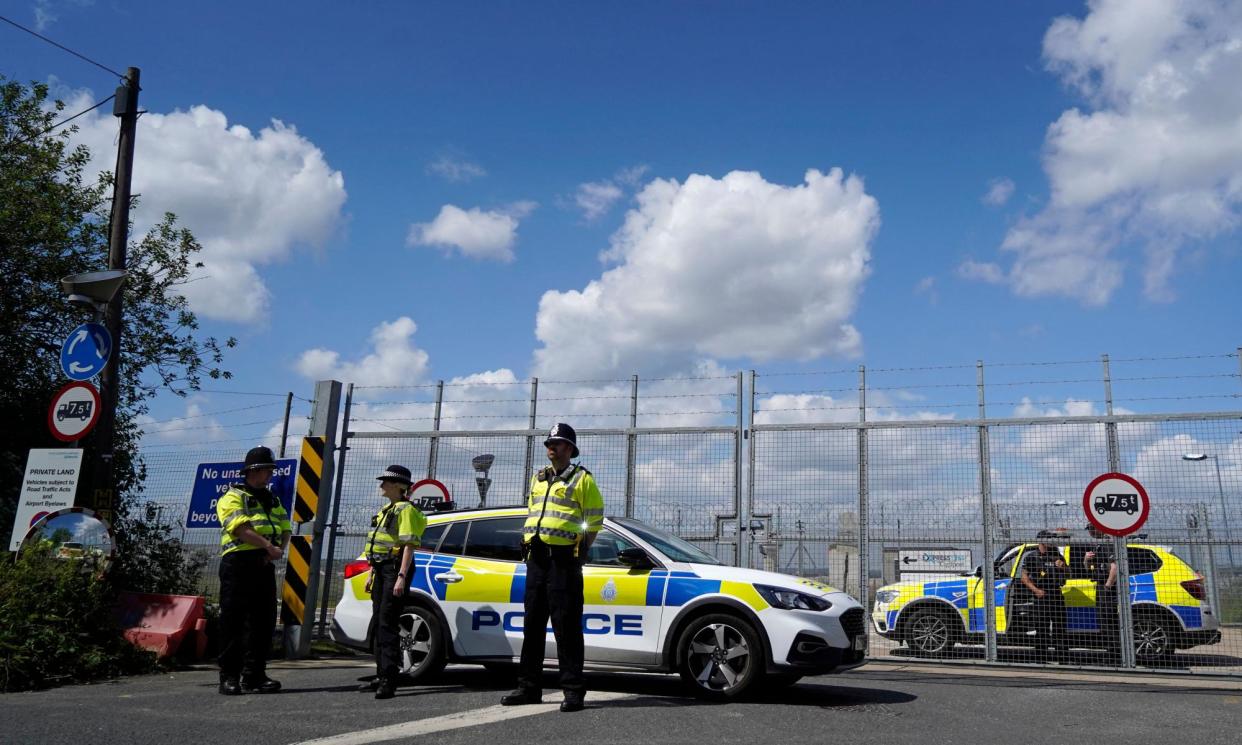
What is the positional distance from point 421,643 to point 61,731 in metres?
2.90

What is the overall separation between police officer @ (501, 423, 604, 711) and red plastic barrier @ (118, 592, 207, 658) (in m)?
4.26

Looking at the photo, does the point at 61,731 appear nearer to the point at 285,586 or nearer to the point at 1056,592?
the point at 285,586

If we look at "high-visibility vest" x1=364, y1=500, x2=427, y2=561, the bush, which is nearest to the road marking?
"high-visibility vest" x1=364, y1=500, x2=427, y2=561

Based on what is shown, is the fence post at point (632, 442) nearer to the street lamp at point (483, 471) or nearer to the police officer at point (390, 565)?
the street lamp at point (483, 471)

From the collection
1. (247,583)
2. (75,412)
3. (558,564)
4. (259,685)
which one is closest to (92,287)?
(75,412)

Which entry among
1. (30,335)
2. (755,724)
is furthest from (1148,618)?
(30,335)

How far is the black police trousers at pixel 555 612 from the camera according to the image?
6516 mm

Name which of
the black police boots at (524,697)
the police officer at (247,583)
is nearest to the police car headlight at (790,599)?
the black police boots at (524,697)

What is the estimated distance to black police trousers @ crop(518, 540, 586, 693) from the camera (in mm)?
6516

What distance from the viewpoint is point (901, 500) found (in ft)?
35.8

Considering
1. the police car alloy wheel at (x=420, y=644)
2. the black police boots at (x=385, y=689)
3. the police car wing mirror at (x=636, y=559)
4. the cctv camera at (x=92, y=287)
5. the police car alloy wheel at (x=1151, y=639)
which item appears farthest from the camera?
the police car alloy wheel at (x=1151, y=639)

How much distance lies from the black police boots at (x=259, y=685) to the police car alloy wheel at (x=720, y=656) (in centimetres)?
319

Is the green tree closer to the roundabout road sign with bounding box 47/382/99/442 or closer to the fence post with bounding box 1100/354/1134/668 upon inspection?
the roundabout road sign with bounding box 47/382/99/442

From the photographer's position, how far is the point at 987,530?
10.7m
